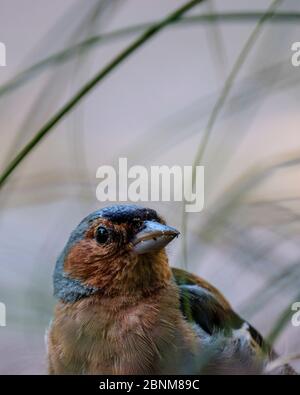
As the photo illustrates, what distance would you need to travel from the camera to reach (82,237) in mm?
1254

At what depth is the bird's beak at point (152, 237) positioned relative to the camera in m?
1.13

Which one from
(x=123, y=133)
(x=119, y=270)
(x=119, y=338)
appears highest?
(x=123, y=133)

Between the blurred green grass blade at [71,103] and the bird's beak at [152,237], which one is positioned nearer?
the blurred green grass blade at [71,103]

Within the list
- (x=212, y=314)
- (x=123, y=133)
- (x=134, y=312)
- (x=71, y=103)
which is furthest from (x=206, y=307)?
(x=71, y=103)

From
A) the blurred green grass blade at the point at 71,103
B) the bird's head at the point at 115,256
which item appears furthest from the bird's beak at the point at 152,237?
the blurred green grass blade at the point at 71,103

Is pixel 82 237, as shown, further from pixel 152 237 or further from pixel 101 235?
pixel 152 237

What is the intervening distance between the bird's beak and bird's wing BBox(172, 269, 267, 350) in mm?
127

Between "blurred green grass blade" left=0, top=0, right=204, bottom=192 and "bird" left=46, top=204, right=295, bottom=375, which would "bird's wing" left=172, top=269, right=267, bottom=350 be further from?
"blurred green grass blade" left=0, top=0, right=204, bottom=192

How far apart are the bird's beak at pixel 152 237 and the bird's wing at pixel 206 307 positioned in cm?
13

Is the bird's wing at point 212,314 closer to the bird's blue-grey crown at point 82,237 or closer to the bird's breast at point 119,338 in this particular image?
the bird's breast at point 119,338

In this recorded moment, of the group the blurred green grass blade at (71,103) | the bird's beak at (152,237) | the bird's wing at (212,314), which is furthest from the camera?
the bird's wing at (212,314)

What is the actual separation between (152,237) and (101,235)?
13 centimetres

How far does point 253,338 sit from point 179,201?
34cm
